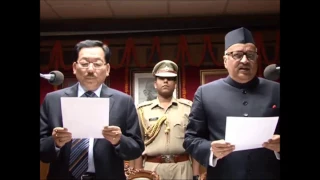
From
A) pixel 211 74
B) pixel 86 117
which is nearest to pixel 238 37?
pixel 211 74

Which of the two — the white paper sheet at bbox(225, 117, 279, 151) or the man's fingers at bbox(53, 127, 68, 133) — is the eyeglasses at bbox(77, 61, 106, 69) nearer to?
the man's fingers at bbox(53, 127, 68, 133)

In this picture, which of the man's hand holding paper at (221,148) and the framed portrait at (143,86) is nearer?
the man's hand holding paper at (221,148)

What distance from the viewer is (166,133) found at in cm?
173

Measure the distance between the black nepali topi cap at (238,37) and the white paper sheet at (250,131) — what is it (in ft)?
1.08

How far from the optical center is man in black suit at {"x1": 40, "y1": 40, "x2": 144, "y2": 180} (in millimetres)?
1651

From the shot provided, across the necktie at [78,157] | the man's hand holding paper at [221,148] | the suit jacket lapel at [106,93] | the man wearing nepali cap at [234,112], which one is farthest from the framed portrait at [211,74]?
the necktie at [78,157]

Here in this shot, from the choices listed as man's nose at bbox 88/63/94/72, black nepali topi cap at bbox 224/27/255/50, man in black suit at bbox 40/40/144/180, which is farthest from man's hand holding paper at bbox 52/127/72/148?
black nepali topi cap at bbox 224/27/255/50

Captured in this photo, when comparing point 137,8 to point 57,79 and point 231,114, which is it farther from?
point 231,114

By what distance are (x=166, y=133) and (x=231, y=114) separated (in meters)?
0.29

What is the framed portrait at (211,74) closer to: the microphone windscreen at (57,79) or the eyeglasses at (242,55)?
the eyeglasses at (242,55)

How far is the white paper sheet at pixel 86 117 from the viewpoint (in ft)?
5.35

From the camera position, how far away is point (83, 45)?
1723mm
